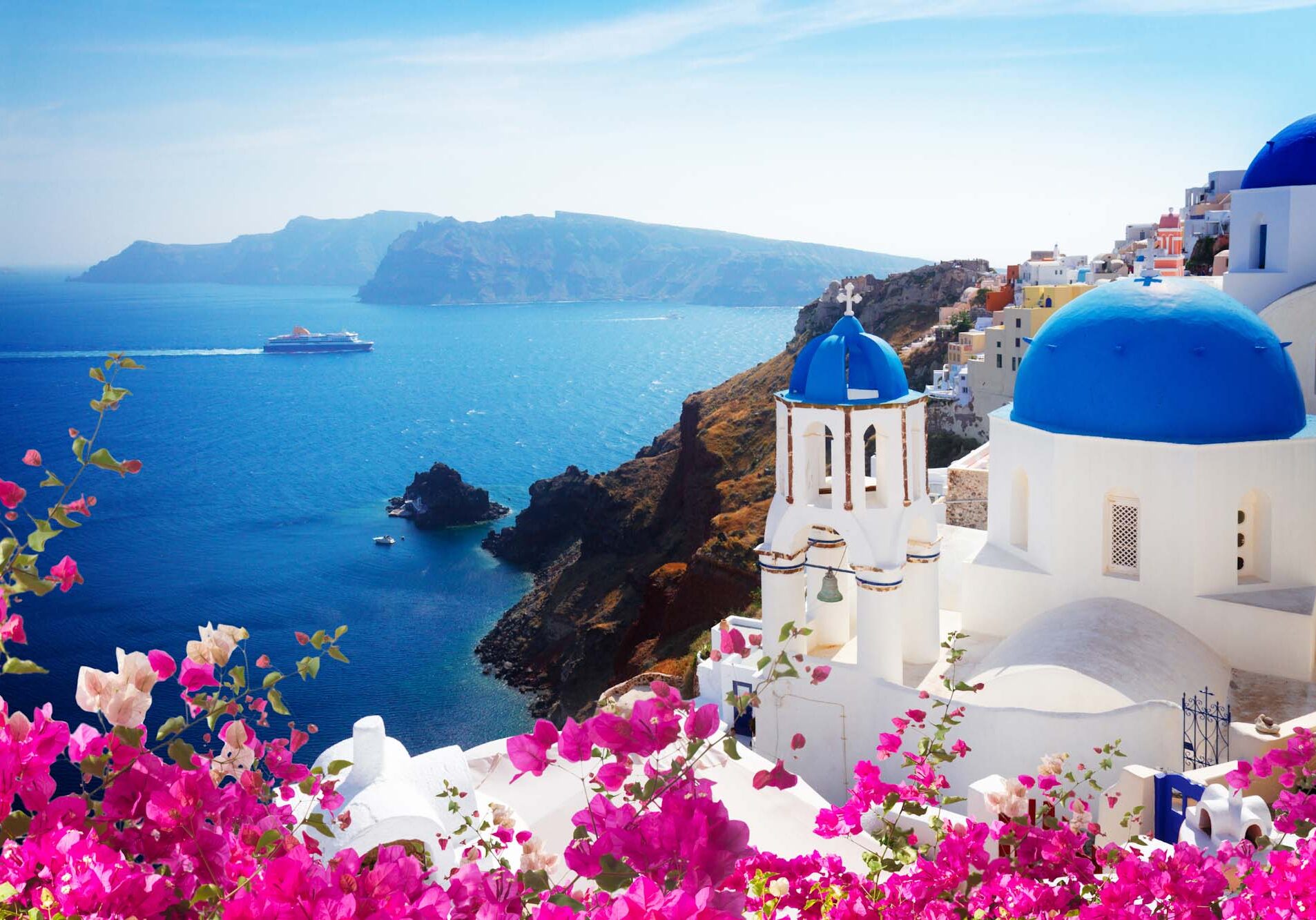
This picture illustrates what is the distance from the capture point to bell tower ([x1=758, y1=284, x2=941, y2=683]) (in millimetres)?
10648

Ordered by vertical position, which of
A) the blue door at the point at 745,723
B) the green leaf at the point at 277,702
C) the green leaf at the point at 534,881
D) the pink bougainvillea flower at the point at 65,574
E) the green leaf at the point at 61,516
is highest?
the green leaf at the point at 61,516

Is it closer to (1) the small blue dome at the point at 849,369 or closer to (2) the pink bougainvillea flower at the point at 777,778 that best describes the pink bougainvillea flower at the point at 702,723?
(2) the pink bougainvillea flower at the point at 777,778

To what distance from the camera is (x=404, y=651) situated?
4034 cm

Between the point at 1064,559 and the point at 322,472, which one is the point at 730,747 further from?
the point at 322,472

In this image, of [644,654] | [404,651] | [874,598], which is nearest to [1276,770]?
[874,598]

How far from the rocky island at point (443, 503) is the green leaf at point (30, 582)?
189ft

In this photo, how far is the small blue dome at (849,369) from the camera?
34.8ft

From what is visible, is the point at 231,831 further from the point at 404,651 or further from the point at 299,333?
the point at 299,333

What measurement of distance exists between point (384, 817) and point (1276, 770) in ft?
19.9

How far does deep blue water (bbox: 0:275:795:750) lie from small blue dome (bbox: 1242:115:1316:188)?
1029 inches

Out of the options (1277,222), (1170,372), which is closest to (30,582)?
(1170,372)

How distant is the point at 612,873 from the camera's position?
2.59 metres

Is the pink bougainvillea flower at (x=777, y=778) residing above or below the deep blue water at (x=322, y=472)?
above

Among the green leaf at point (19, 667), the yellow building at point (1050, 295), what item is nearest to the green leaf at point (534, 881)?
the green leaf at point (19, 667)
